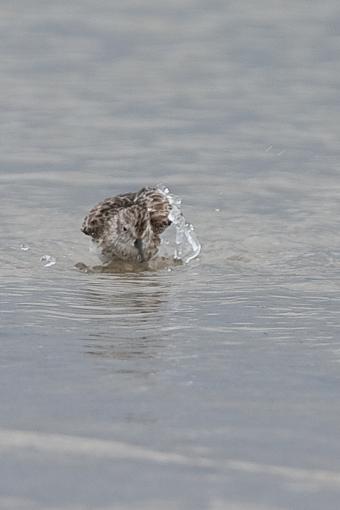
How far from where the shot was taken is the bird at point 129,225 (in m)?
10.8

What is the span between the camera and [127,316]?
332 inches

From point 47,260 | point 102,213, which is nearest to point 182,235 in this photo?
point 102,213

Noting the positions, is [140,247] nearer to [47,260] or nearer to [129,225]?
[129,225]

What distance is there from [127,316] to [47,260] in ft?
6.50

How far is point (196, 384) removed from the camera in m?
6.76

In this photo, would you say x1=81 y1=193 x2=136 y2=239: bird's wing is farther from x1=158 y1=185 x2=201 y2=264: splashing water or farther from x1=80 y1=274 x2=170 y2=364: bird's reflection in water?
x1=80 y1=274 x2=170 y2=364: bird's reflection in water

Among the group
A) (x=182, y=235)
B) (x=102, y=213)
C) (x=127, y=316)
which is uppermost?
(x=127, y=316)

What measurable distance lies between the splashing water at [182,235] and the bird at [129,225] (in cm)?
5

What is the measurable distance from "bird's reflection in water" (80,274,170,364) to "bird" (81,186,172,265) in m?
0.66

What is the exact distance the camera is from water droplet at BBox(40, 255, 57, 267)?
10.2 meters

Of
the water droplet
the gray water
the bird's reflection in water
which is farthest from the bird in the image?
the bird's reflection in water

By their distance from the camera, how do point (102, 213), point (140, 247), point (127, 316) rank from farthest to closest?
point (102, 213) < point (140, 247) < point (127, 316)

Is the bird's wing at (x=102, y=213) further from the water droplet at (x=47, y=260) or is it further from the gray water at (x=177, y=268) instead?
the water droplet at (x=47, y=260)

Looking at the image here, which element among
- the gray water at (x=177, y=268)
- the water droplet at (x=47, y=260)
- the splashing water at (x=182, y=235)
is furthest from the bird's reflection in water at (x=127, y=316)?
the splashing water at (x=182, y=235)
